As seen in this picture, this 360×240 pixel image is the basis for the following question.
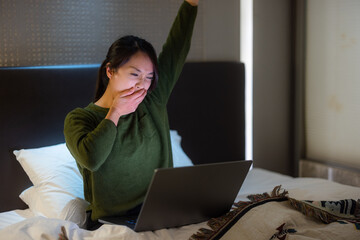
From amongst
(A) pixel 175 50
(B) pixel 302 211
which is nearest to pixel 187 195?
(B) pixel 302 211

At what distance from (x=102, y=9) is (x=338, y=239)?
179cm

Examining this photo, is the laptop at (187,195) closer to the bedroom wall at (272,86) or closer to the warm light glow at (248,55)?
the warm light glow at (248,55)

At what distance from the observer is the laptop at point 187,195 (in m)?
1.49

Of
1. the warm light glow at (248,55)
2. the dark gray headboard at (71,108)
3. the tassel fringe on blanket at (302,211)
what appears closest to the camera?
the tassel fringe on blanket at (302,211)

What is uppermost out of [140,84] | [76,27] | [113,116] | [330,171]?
[76,27]

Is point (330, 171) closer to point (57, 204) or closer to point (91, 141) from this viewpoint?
point (57, 204)

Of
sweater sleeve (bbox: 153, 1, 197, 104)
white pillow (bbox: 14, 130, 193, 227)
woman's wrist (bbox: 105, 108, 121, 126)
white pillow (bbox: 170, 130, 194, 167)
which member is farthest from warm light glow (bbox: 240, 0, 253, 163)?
woman's wrist (bbox: 105, 108, 121, 126)

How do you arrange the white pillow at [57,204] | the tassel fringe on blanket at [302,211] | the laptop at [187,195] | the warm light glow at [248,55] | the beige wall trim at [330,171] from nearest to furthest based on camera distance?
the laptop at [187,195], the tassel fringe on blanket at [302,211], the white pillow at [57,204], the beige wall trim at [330,171], the warm light glow at [248,55]

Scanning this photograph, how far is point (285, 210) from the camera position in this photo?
1.69m

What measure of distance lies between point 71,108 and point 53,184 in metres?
0.50

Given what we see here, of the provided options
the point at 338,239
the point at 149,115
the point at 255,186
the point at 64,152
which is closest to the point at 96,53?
the point at 64,152

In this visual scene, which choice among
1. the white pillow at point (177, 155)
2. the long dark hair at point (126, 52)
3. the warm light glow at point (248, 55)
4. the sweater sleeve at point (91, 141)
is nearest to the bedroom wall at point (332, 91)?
the warm light glow at point (248, 55)

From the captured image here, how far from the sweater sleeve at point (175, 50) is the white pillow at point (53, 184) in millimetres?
589

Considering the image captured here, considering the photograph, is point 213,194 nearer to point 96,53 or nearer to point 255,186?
point 255,186
